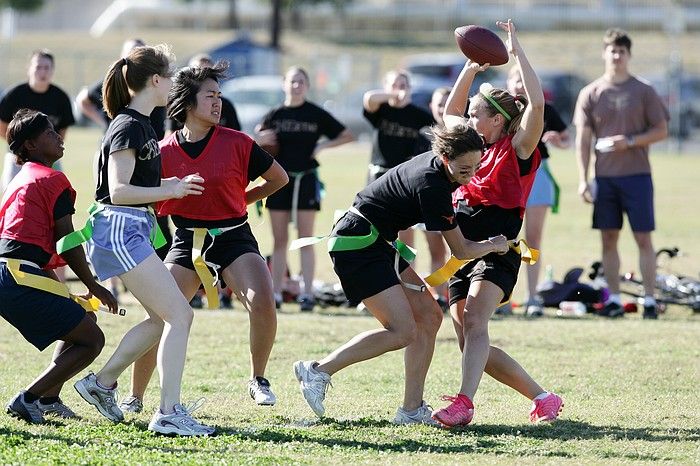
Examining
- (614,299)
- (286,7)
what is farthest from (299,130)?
(286,7)

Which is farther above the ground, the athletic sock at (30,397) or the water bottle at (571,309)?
the athletic sock at (30,397)

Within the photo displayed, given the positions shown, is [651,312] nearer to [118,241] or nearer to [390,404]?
[390,404]

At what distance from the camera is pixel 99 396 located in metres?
6.36

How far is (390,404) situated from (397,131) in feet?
14.3

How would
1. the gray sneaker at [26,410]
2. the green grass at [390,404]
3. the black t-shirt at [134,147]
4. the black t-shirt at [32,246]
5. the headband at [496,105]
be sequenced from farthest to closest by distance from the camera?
the headband at [496,105]
the gray sneaker at [26,410]
the black t-shirt at [32,246]
the black t-shirt at [134,147]
the green grass at [390,404]

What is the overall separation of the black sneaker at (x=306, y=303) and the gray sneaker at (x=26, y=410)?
4734 millimetres

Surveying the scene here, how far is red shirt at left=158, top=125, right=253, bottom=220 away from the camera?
6.71 metres

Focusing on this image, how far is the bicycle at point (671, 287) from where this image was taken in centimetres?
1120

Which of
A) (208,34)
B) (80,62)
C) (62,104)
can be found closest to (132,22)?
(208,34)

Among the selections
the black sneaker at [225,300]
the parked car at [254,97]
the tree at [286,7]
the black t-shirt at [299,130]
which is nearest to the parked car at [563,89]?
the parked car at [254,97]

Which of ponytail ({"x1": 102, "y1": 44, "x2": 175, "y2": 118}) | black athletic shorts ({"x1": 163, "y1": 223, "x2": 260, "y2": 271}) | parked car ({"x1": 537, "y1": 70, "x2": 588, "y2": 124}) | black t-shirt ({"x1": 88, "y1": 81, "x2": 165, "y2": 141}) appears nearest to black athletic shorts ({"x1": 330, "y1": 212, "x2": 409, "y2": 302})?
black athletic shorts ({"x1": 163, "y1": 223, "x2": 260, "y2": 271})

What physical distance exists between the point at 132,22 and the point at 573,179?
42.1 m

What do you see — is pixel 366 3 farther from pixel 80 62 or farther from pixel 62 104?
pixel 62 104

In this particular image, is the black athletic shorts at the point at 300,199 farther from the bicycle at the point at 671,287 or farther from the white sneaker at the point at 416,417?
the white sneaker at the point at 416,417
